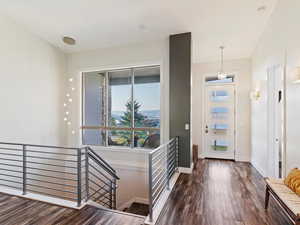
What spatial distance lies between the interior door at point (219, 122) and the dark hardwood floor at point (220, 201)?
1247 mm

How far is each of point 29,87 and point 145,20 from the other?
11.4 ft

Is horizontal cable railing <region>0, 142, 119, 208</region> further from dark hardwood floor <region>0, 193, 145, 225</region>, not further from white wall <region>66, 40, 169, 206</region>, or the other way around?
white wall <region>66, 40, 169, 206</region>

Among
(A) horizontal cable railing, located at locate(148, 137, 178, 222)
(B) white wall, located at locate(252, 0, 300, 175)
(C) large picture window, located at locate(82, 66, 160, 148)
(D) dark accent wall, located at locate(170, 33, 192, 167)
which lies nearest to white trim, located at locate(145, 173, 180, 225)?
(A) horizontal cable railing, located at locate(148, 137, 178, 222)

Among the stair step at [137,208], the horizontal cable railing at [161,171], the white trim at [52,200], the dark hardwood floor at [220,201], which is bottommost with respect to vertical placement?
the stair step at [137,208]

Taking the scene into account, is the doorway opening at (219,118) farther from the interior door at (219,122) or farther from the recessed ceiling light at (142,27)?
the recessed ceiling light at (142,27)

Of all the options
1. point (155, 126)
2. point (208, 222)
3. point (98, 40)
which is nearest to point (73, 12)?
point (98, 40)

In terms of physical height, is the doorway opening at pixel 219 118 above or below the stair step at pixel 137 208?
above

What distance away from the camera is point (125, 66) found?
490 centimetres

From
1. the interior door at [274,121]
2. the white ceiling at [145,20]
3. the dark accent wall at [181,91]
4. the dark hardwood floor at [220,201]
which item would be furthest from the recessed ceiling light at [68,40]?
the interior door at [274,121]

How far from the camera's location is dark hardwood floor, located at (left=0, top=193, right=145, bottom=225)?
228 centimetres

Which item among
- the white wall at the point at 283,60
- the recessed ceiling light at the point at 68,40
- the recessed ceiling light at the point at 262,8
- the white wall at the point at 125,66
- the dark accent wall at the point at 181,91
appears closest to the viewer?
the white wall at the point at 283,60

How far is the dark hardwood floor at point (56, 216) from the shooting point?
2275mm

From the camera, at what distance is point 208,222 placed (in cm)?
225

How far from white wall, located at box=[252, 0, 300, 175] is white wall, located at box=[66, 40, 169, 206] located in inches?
87.1
